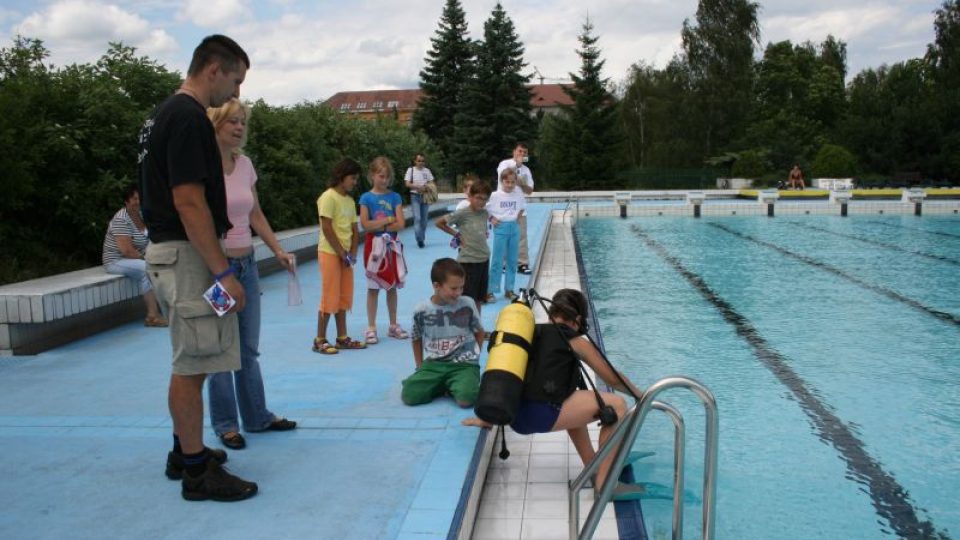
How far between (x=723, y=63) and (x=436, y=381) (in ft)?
162

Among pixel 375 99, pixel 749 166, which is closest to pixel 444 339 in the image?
pixel 749 166

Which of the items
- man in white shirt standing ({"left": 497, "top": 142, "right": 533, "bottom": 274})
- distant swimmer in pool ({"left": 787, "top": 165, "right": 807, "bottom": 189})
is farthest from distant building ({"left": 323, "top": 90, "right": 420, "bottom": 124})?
man in white shirt standing ({"left": 497, "top": 142, "right": 533, "bottom": 274})

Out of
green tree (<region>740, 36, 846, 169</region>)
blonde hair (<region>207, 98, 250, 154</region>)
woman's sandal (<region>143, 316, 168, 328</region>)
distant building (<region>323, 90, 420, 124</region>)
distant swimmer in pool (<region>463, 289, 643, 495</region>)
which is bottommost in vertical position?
woman's sandal (<region>143, 316, 168, 328</region>)

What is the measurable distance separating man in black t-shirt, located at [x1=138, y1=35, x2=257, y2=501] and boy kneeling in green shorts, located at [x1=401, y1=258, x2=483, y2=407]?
4.88 feet

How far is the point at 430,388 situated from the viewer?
4.68 m

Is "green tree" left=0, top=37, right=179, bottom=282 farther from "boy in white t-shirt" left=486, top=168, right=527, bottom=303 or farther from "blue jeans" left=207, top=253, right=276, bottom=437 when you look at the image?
"blue jeans" left=207, top=253, right=276, bottom=437

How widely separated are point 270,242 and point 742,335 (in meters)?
5.21

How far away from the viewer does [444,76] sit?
50.1m

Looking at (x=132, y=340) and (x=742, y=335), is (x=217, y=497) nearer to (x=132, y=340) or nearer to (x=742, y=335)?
(x=132, y=340)

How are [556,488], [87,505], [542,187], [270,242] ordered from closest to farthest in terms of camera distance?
[87,505]
[556,488]
[270,242]
[542,187]

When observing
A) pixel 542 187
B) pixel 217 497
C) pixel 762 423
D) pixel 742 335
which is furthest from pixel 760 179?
pixel 217 497

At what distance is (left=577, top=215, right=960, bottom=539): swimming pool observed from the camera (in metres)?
4.12

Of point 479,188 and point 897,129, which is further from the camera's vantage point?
point 897,129

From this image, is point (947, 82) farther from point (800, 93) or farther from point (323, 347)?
point (323, 347)
